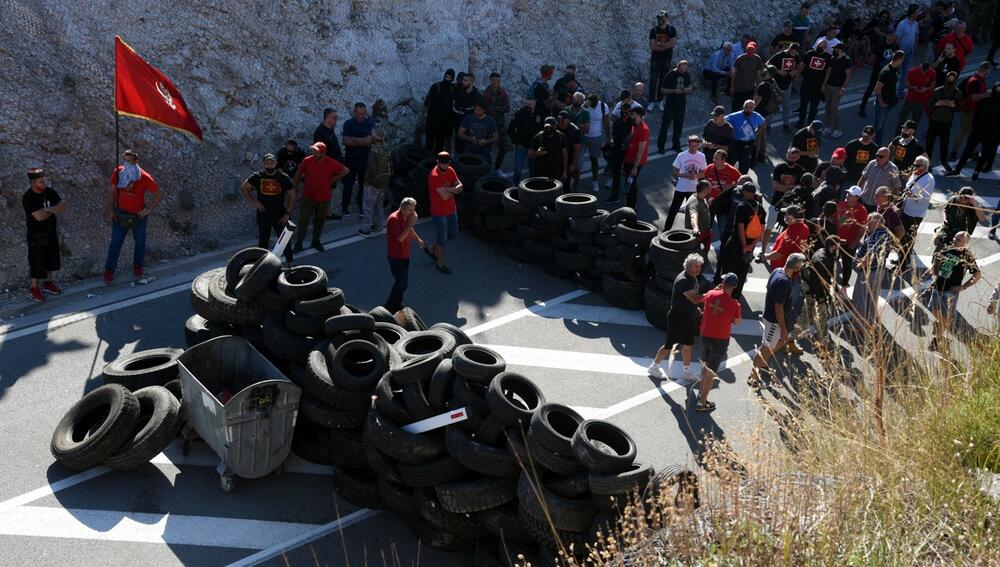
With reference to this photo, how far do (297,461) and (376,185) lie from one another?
5.73 metres

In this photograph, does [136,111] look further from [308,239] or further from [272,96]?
[272,96]

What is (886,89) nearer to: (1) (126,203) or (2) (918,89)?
(2) (918,89)

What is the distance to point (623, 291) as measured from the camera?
13.2m

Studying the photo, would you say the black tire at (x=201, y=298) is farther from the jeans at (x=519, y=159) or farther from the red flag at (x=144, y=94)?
the jeans at (x=519, y=159)

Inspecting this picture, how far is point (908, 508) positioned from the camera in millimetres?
6387

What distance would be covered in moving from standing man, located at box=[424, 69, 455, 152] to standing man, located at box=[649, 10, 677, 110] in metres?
5.16

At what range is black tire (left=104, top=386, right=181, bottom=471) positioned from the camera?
9453mm

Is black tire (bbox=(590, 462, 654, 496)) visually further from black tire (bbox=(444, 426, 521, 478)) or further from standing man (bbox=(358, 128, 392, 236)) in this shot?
standing man (bbox=(358, 128, 392, 236))

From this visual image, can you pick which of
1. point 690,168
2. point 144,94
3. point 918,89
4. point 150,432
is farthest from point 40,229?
point 918,89

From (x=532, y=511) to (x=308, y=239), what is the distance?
312 inches

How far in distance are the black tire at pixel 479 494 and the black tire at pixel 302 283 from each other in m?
2.74

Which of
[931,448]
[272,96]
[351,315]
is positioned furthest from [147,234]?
[931,448]

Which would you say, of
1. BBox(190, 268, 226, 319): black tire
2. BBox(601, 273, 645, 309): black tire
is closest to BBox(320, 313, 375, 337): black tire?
BBox(190, 268, 226, 319): black tire

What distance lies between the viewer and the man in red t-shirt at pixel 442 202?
45.6 ft
